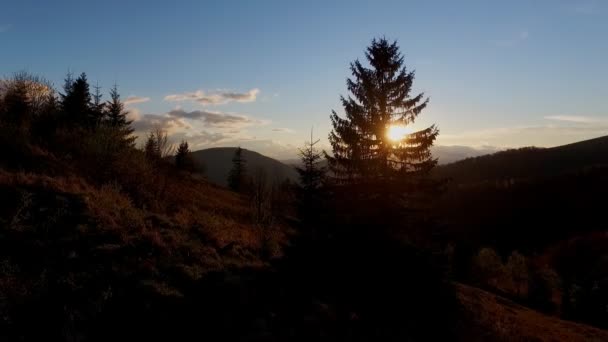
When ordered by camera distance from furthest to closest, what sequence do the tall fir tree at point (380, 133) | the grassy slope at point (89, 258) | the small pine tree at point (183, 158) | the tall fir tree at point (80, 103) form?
the small pine tree at point (183, 158) → the tall fir tree at point (80, 103) → the tall fir tree at point (380, 133) → the grassy slope at point (89, 258)

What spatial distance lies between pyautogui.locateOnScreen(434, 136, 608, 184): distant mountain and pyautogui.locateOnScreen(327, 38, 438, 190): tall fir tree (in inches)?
6368

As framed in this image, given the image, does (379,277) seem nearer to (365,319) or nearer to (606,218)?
(365,319)

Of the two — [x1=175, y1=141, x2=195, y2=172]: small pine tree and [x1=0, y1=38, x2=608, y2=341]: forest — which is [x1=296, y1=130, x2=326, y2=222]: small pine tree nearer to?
[x1=0, y1=38, x2=608, y2=341]: forest

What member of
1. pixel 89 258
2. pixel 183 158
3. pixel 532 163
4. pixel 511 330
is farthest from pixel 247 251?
pixel 532 163

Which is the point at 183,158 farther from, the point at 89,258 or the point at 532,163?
the point at 532,163

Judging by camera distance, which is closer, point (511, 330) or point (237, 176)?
point (511, 330)

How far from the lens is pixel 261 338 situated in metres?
8.95

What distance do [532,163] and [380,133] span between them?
192 m

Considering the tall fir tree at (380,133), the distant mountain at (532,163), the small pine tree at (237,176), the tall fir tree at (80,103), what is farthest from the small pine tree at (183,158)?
the distant mountain at (532,163)

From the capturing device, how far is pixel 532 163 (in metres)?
184

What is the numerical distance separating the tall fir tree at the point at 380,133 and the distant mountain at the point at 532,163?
531ft

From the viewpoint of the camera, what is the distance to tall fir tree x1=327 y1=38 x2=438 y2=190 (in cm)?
2036

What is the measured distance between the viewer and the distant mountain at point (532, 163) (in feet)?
572

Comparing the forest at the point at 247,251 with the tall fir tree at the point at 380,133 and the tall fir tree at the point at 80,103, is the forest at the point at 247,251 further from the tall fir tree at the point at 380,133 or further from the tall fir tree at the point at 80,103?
the tall fir tree at the point at 80,103
